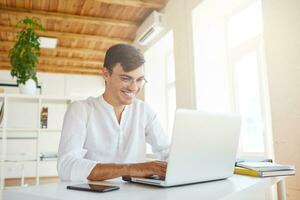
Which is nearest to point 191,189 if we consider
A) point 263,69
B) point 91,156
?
point 91,156

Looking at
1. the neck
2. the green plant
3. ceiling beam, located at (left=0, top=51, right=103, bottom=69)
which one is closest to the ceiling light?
ceiling beam, located at (left=0, top=51, right=103, bottom=69)

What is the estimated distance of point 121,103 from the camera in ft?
4.81

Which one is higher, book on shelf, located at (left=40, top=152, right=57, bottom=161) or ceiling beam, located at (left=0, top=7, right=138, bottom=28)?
ceiling beam, located at (left=0, top=7, right=138, bottom=28)

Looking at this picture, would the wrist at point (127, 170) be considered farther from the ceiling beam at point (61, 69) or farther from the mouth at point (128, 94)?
the ceiling beam at point (61, 69)

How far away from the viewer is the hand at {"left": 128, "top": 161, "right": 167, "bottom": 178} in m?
1.02

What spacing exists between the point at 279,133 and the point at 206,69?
4.51ft

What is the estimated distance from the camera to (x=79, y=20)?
420cm

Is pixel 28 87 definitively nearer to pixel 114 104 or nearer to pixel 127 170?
pixel 114 104

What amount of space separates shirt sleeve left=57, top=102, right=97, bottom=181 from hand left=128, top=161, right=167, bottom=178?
0.16 meters

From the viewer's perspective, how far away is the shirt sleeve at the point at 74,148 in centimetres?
111

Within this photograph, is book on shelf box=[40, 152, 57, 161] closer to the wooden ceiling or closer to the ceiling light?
the wooden ceiling

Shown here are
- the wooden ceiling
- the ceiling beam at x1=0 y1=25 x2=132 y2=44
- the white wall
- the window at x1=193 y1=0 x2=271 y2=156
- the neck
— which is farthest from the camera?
the ceiling beam at x1=0 y1=25 x2=132 y2=44

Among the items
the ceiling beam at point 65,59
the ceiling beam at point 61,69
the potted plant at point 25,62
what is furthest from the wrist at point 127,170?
the ceiling beam at point 61,69

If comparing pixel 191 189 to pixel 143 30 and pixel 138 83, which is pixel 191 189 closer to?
pixel 138 83
